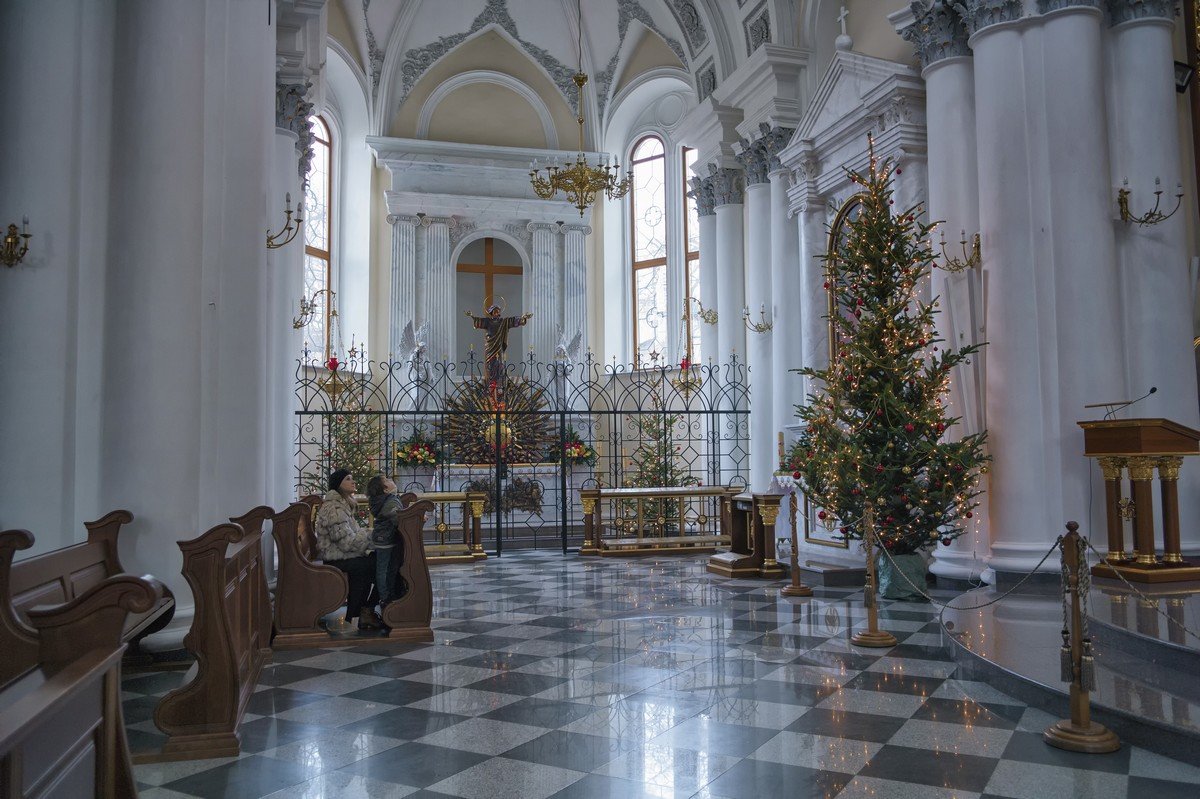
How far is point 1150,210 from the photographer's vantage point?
29.0ft

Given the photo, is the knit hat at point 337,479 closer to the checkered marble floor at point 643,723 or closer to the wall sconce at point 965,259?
the checkered marble floor at point 643,723

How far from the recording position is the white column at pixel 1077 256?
8664 mm

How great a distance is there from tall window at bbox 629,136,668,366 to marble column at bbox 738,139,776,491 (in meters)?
6.71

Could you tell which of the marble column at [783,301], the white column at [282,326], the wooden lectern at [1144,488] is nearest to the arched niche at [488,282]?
the marble column at [783,301]

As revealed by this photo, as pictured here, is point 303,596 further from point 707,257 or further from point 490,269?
point 490,269

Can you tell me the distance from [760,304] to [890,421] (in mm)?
6352

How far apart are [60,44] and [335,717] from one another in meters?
4.73

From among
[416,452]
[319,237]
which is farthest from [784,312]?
[319,237]

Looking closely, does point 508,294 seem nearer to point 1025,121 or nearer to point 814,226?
point 814,226

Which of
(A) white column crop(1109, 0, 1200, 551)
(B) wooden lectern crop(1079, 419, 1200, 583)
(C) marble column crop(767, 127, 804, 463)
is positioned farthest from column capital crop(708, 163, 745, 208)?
(B) wooden lectern crop(1079, 419, 1200, 583)

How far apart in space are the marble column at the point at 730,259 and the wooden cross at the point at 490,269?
7.22 m

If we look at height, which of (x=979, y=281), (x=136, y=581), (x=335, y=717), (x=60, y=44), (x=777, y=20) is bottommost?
(x=335, y=717)

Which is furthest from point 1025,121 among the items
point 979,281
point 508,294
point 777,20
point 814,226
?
point 508,294

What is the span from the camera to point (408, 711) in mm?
5094
